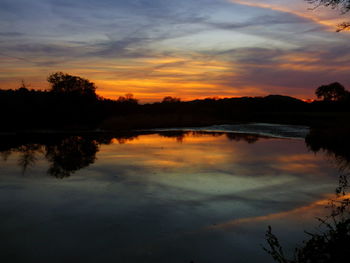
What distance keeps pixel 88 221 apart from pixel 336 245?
623 cm

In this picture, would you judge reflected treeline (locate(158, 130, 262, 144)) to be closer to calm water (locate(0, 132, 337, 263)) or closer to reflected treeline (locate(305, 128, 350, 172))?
reflected treeline (locate(305, 128, 350, 172))

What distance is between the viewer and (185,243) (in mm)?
7102

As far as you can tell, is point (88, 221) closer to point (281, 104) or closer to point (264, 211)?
point (264, 211)

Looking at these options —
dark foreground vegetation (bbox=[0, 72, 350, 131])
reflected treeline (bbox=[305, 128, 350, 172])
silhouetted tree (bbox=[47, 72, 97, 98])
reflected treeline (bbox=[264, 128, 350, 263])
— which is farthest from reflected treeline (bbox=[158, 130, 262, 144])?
silhouetted tree (bbox=[47, 72, 97, 98])

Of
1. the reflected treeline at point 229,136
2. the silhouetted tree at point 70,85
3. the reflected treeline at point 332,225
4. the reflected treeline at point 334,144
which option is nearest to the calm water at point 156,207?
the reflected treeline at point 332,225

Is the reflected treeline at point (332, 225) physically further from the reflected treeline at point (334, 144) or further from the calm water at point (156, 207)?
the calm water at point (156, 207)

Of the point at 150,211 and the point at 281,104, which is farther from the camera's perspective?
the point at 281,104

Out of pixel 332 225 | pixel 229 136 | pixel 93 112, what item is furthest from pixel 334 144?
pixel 93 112

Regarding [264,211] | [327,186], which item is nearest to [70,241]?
[264,211]

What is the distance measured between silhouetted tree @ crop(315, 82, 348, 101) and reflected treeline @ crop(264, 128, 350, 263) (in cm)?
8645

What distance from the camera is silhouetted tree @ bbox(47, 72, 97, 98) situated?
68250 millimetres

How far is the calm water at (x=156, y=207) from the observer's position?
6844mm

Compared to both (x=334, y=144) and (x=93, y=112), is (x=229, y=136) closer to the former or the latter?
(x=334, y=144)

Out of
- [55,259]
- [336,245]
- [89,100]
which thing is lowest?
[55,259]
